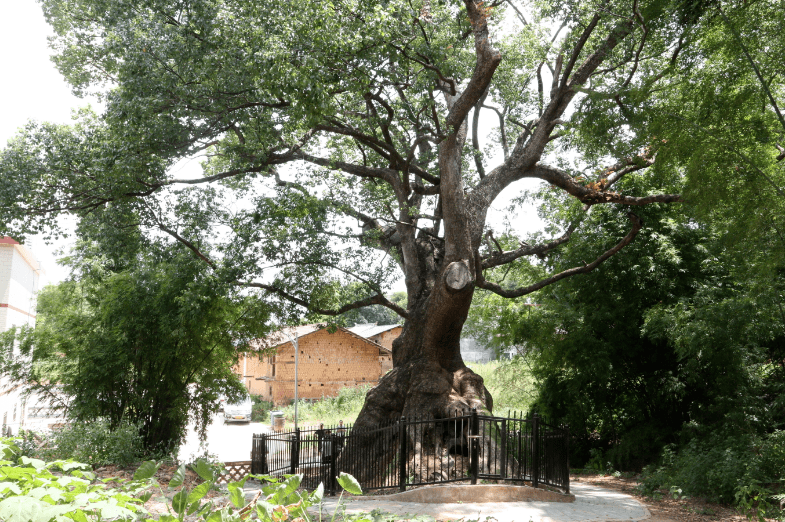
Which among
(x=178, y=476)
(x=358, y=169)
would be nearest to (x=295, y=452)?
(x=358, y=169)

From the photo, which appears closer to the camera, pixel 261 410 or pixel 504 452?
pixel 504 452

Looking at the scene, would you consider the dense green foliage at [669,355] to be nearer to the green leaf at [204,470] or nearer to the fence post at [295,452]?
the fence post at [295,452]

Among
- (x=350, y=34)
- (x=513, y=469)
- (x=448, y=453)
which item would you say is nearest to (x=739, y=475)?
(x=513, y=469)

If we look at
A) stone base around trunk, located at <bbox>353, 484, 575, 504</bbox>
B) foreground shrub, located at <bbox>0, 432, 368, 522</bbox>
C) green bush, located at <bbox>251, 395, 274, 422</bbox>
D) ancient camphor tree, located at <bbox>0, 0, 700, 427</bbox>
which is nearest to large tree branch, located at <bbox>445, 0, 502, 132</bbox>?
ancient camphor tree, located at <bbox>0, 0, 700, 427</bbox>

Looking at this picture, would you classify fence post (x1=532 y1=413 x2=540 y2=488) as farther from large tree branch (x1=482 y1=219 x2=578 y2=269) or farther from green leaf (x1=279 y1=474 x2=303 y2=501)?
green leaf (x1=279 y1=474 x2=303 y2=501)

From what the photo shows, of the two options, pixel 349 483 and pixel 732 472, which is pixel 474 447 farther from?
pixel 349 483

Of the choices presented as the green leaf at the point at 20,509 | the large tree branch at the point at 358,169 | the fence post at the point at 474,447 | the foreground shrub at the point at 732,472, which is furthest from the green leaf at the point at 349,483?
the large tree branch at the point at 358,169

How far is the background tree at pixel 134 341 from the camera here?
1130 cm

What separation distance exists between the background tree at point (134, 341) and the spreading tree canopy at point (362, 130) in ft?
2.56

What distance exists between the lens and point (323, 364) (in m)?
35.7

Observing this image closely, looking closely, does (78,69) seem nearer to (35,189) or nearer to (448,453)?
(35,189)

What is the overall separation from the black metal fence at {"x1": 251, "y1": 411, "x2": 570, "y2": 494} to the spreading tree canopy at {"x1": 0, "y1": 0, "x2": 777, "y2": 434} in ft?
2.62

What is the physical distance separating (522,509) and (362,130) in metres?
8.88

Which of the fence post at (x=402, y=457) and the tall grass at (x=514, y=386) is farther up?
the tall grass at (x=514, y=386)
